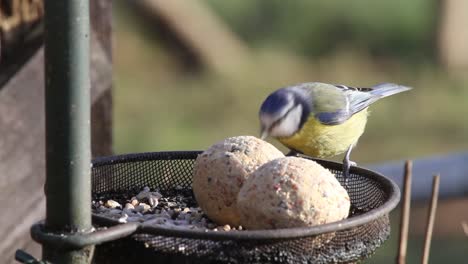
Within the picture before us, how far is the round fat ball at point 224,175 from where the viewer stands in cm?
229

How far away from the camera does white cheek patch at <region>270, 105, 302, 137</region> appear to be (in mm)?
3105

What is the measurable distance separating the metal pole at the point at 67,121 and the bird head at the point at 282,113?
1249 mm

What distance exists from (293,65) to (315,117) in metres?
5.17

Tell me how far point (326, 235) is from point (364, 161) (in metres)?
5.64

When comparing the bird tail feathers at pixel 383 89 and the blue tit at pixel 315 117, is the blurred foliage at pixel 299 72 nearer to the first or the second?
the bird tail feathers at pixel 383 89

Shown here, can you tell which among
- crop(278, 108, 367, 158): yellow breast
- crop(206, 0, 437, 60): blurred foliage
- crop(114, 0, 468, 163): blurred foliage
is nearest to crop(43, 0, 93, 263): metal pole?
crop(278, 108, 367, 158): yellow breast

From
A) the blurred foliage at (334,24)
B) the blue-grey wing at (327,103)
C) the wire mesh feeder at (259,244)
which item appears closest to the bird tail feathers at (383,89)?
the blue-grey wing at (327,103)

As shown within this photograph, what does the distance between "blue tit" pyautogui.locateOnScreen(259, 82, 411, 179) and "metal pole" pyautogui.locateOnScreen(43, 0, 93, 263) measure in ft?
4.17

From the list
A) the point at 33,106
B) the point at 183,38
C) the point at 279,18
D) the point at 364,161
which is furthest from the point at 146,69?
the point at 33,106

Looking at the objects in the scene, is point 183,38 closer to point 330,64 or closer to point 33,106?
point 330,64

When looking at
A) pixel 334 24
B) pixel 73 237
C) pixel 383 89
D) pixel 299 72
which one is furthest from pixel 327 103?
pixel 334 24

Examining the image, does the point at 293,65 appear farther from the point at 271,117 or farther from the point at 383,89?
the point at 271,117

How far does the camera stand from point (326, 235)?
206 centimetres

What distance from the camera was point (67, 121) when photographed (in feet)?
5.86
